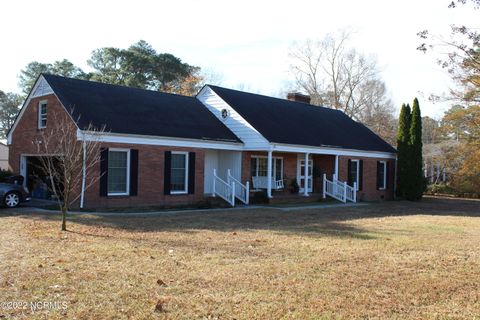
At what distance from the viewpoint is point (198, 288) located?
263 inches

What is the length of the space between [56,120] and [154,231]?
906 cm

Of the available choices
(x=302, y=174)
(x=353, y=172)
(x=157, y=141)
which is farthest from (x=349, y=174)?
(x=157, y=141)

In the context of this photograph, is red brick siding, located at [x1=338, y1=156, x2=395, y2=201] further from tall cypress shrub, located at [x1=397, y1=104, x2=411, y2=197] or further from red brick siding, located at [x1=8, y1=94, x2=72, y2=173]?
red brick siding, located at [x1=8, y1=94, x2=72, y2=173]

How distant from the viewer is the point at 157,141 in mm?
19328

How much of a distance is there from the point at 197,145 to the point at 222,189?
2.72 meters

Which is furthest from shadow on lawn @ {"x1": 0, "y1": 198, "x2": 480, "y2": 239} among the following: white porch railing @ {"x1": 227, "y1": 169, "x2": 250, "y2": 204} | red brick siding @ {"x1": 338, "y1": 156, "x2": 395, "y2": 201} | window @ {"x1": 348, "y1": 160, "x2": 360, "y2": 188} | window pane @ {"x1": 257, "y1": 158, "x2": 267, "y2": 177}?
window @ {"x1": 348, "y1": 160, "x2": 360, "y2": 188}

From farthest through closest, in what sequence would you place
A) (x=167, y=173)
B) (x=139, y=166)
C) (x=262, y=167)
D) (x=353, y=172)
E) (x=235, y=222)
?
(x=353, y=172)
(x=262, y=167)
(x=167, y=173)
(x=139, y=166)
(x=235, y=222)

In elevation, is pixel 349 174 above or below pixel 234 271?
above

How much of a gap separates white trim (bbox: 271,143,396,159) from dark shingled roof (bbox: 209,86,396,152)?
21cm

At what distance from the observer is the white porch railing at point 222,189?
21938 mm

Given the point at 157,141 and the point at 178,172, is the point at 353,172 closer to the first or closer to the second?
the point at 178,172

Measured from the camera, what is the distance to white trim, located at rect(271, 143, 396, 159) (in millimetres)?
23062

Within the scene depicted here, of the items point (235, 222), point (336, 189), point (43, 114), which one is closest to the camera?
point (235, 222)

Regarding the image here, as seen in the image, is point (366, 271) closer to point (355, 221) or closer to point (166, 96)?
point (355, 221)
